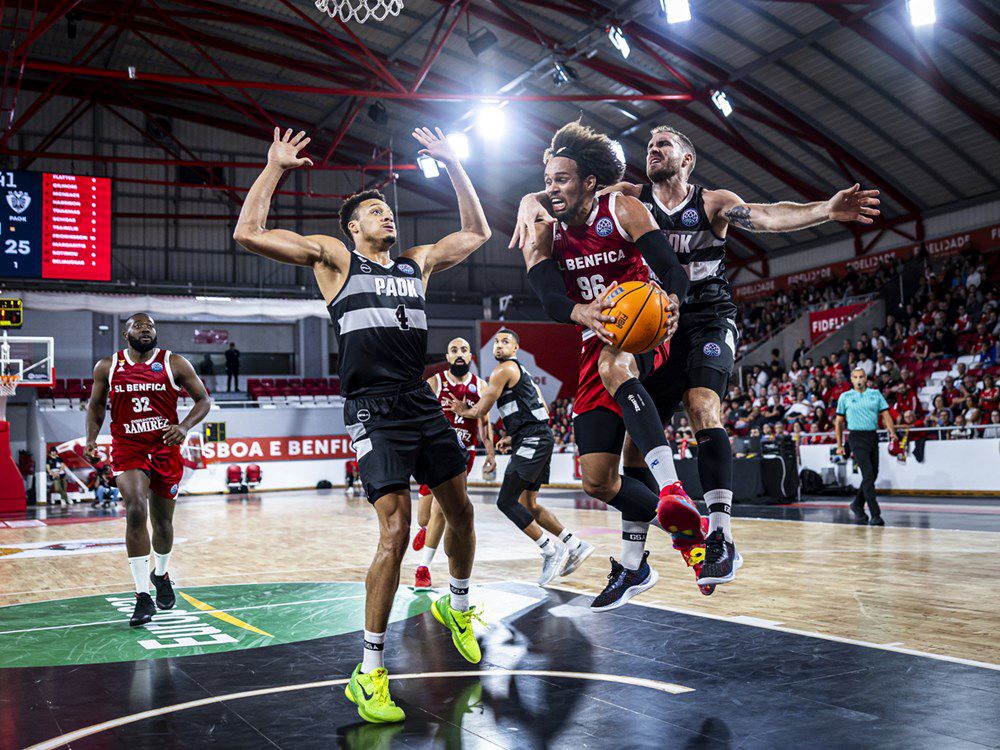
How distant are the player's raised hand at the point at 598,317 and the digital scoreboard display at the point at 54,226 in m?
16.2

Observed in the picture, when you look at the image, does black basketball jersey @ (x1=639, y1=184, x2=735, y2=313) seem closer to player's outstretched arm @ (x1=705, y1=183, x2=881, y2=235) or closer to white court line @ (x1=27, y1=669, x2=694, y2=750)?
player's outstretched arm @ (x1=705, y1=183, x2=881, y2=235)

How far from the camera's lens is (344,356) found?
4.51 m

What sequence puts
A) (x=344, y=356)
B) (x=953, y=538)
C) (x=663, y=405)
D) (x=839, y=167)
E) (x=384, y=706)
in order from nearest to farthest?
(x=384, y=706) < (x=344, y=356) < (x=663, y=405) < (x=953, y=538) < (x=839, y=167)

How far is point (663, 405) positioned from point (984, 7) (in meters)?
16.0

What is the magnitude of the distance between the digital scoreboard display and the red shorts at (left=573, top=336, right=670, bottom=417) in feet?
52.2

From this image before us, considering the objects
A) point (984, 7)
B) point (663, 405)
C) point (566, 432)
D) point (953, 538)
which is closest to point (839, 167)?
point (984, 7)

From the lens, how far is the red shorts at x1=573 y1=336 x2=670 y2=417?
4.80 m

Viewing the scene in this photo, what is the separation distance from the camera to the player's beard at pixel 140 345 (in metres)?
6.51

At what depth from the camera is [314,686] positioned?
14.4 feet

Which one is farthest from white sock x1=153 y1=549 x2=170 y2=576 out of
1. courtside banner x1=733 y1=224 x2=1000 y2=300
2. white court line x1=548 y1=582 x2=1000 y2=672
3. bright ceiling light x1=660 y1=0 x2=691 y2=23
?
courtside banner x1=733 y1=224 x2=1000 y2=300

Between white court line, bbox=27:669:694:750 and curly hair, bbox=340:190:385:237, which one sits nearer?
white court line, bbox=27:669:694:750

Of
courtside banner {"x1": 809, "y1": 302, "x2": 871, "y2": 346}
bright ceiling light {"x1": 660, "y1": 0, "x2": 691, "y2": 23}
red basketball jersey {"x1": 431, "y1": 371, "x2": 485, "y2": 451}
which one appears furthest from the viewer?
courtside banner {"x1": 809, "y1": 302, "x2": 871, "y2": 346}

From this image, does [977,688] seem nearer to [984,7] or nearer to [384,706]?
[384,706]

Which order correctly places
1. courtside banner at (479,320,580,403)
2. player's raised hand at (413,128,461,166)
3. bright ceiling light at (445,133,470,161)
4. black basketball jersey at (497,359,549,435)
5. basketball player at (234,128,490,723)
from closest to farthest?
basketball player at (234,128,490,723) < player's raised hand at (413,128,461,166) < black basketball jersey at (497,359,549,435) < bright ceiling light at (445,133,470,161) < courtside banner at (479,320,580,403)
